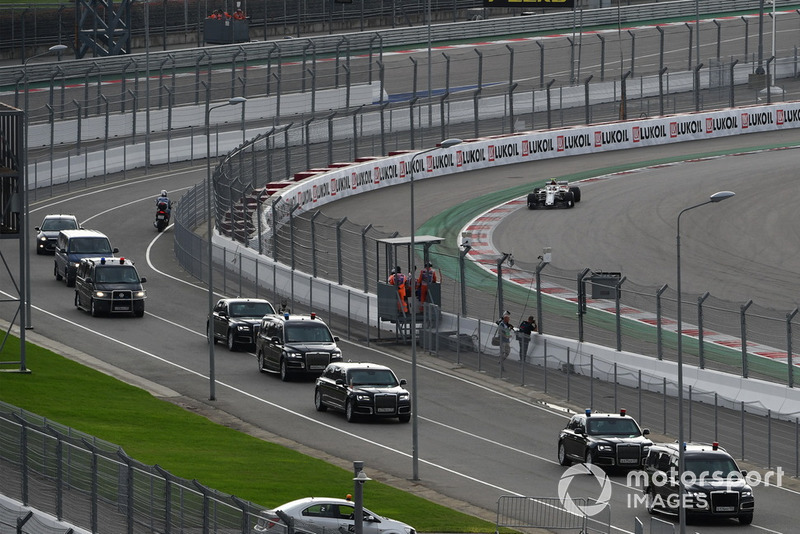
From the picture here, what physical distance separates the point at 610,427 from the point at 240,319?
45.2ft

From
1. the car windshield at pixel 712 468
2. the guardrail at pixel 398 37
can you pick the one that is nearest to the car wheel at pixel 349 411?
the car windshield at pixel 712 468

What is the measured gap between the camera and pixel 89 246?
166 feet

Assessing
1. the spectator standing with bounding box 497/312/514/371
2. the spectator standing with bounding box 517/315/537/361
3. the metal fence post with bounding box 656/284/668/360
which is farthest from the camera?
the spectator standing with bounding box 497/312/514/371

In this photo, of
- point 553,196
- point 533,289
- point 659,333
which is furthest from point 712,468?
point 553,196

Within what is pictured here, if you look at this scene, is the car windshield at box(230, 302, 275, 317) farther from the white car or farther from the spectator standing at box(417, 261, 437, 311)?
the white car

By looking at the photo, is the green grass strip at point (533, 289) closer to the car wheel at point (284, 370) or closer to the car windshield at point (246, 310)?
the car windshield at point (246, 310)

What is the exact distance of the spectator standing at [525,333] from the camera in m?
41.2

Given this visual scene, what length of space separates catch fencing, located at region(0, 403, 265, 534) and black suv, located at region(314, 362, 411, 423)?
11654mm

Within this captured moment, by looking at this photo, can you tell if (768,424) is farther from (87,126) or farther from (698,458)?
(87,126)

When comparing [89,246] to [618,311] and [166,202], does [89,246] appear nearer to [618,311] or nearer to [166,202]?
[166,202]

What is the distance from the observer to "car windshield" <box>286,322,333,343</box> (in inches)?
1582

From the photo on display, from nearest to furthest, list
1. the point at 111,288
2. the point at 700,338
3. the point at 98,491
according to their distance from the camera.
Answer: the point at 98,491
the point at 700,338
the point at 111,288

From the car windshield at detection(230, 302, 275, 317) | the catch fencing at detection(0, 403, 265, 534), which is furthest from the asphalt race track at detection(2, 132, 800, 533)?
the catch fencing at detection(0, 403, 265, 534)

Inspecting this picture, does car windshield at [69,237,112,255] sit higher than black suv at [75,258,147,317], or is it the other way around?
car windshield at [69,237,112,255]
